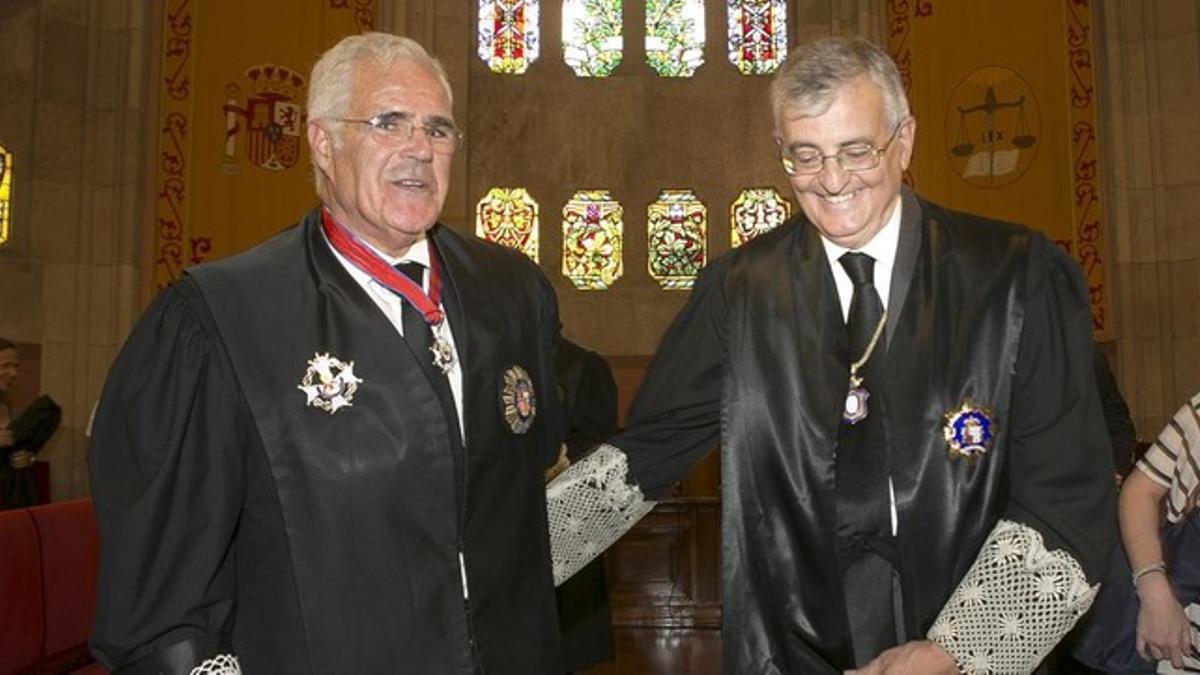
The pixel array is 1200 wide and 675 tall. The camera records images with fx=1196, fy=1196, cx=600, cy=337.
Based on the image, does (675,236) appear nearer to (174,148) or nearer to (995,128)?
(995,128)

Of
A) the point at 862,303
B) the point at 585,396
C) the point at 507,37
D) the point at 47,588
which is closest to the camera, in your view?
the point at 862,303

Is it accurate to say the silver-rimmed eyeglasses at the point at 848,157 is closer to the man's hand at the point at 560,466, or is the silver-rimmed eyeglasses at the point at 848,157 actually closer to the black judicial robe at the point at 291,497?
the black judicial robe at the point at 291,497

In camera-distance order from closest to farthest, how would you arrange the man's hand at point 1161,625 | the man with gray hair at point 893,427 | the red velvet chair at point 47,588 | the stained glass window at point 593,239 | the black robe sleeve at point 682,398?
1. the man with gray hair at point 893,427
2. the black robe sleeve at point 682,398
3. the man's hand at point 1161,625
4. the red velvet chair at point 47,588
5. the stained glass window at point 593,239

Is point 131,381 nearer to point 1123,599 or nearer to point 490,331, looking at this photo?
point 490,331

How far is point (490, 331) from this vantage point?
91.8 inches

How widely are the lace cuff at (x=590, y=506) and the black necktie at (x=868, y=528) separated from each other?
1.63 feet

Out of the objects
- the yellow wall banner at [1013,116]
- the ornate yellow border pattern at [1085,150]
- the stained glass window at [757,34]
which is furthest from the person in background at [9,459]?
the ornate yellow border pattern at [1085,150]

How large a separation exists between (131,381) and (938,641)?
1414 millimetres

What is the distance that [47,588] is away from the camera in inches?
178

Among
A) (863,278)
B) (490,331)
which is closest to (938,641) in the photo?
(863,278)

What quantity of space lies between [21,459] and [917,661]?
626 cm

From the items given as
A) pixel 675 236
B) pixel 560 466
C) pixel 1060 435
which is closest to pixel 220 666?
pixel 1060 435

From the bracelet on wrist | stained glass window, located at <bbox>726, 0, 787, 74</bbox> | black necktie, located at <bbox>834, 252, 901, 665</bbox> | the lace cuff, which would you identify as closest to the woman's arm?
the bracelet on wrist

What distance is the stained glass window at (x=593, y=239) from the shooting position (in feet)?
38.6
